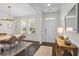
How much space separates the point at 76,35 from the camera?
2.09m

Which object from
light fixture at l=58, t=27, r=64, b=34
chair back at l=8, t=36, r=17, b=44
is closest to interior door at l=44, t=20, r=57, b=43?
light fixture at l=58, t=27, r=64, b=34

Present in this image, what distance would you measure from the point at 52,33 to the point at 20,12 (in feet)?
2.48

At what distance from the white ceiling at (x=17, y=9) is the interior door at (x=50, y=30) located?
1.22ft

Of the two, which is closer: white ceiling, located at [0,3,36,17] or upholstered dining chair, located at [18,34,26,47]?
white ceiling, located at [0,3,36,17]

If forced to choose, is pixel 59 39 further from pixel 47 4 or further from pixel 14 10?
pixel 14 10

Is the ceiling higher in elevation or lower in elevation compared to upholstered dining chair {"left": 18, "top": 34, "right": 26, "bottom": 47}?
higher

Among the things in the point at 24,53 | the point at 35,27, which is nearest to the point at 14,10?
the point at 35,27

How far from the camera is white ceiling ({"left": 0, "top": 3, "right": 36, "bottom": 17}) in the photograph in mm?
2126

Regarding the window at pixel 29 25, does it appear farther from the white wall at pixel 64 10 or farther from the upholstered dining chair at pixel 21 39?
the white wall at pixel 64 10

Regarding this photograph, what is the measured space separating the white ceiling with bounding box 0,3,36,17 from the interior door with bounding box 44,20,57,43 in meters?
0.37

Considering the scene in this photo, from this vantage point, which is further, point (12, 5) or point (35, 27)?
point (35, 27)

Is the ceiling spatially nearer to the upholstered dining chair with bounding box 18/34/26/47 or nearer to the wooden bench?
the upholstered dining chair with bounding box 18/34/26/47

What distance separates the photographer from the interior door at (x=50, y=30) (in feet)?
7.30

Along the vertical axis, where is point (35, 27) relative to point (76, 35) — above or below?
above
